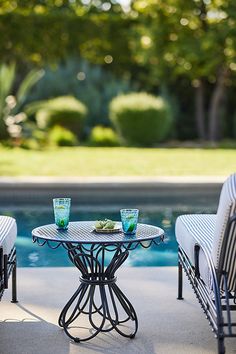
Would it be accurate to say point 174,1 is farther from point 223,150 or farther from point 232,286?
point 232,286

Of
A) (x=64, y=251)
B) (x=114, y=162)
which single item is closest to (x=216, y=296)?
(x=64, y=251)

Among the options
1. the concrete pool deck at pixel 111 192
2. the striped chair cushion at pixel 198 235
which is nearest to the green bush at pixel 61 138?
the concrete pool deck at pixel 111 192

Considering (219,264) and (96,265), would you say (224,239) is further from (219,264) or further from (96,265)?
(96,265)

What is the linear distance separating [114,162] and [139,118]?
4283 mm

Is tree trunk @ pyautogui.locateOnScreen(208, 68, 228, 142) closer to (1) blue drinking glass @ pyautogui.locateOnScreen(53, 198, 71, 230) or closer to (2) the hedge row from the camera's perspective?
(2) the hedge row

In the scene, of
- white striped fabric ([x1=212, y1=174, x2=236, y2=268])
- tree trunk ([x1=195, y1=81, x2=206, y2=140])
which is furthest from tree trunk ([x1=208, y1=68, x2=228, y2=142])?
white striped fabric ([x1=212, y1=174, x2=236, y2=268])

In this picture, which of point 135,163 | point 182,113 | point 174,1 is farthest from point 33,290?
point 182,113

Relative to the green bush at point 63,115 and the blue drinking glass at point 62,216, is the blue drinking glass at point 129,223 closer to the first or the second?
the blue drinking glass at point 62,216

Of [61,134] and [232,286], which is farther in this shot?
[61,134]

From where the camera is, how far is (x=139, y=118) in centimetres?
1622

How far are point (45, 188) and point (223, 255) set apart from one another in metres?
5.80

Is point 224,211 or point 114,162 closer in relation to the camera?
point 224,211

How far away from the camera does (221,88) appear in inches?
753

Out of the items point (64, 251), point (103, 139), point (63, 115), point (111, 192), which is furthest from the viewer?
point (63, 115)
